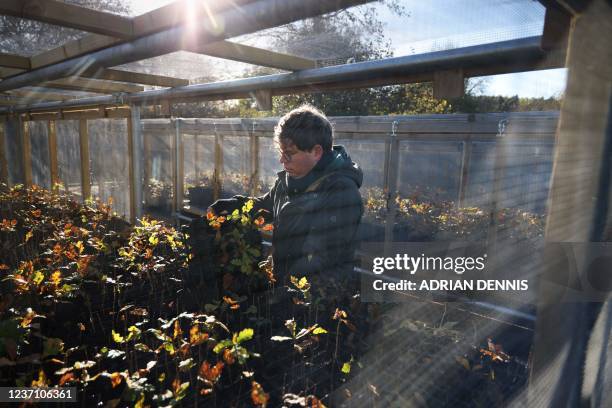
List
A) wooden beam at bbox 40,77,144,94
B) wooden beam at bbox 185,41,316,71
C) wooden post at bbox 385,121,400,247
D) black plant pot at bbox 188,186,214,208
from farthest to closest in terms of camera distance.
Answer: black plant pot at bbox 188,186,214,208, wooden post at bbox 385,121,400,247, wooden beam at bbox 40,77,144,94, wooden beam at bbox 185,41,316,71

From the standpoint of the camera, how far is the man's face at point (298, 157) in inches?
82.0

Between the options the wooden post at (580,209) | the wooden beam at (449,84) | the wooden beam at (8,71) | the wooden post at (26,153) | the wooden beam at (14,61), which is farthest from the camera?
the wooden post at (26,153)

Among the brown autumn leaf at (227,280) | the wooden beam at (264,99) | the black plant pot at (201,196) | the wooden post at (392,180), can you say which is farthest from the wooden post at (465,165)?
the black plant pot at (201,196)

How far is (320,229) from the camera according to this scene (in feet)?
6.27

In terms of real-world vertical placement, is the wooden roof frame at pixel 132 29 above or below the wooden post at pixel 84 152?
above

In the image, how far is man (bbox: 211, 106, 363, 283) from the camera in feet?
6.25

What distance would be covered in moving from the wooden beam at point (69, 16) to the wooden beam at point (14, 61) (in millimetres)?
1841

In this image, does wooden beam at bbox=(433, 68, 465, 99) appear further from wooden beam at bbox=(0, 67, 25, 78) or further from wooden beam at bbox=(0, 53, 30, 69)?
wooden beam at bbox=(0, 67, 25, 78)

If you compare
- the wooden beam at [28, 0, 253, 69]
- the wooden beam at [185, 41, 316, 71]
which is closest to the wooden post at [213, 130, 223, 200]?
the wooden beam at [28, 0, 253, 69]

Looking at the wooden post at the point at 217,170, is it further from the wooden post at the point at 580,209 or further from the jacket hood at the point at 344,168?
the wooden post at the point at 580,209

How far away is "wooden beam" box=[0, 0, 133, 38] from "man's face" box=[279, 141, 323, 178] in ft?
3.22

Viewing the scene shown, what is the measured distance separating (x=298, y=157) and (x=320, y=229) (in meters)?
0.44

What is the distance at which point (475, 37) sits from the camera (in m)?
1.79

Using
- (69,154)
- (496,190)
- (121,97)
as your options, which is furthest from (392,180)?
(69,154)
